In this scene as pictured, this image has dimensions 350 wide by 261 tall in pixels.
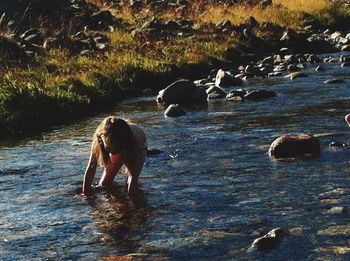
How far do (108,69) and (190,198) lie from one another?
1240 centimetres

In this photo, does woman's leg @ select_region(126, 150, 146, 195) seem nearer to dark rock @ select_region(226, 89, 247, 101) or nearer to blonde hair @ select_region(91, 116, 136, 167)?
blonde hair @ select_region(91, 116, 136, 167)

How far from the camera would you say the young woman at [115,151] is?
9594mm

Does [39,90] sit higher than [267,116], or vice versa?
[39,90]

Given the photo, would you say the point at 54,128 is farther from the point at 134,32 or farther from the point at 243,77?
the point at 134,32

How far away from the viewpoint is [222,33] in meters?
31.3

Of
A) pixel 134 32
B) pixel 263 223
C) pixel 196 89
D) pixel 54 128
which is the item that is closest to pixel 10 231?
pixel 263 223

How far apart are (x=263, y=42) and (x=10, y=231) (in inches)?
938

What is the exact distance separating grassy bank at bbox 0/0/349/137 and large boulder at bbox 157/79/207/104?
161 centimetres

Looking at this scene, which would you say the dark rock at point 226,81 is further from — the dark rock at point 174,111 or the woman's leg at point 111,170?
the woman's leg at point 111,170

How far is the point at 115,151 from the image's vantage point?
9758 millimetres

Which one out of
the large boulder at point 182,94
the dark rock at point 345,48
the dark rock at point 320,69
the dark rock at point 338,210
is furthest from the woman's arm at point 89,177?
the dark rock at point 345,48

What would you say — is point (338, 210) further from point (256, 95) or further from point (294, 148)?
point (256, 95)

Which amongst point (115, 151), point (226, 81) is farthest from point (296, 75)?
point (115, 151)

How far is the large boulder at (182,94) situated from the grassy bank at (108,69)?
161 centimetres
